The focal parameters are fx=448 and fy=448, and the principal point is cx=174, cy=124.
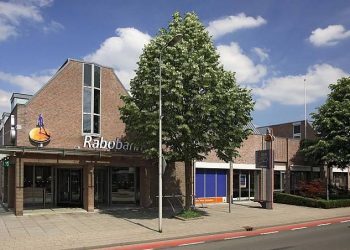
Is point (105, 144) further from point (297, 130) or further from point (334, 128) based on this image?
point (297, 130)

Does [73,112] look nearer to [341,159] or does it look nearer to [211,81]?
[211,81]

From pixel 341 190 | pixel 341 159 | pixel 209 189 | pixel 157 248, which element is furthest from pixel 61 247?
pixel 341 190

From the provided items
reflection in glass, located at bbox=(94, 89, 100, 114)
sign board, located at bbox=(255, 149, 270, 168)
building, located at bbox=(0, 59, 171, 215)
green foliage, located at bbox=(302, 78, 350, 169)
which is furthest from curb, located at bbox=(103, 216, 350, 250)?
reflection in glass, located at bbox=(94, 89, 100, 114)

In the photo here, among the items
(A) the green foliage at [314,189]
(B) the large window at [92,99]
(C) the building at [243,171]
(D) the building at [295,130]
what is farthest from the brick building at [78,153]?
(D) the building at [295,130]

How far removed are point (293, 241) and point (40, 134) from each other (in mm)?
14221

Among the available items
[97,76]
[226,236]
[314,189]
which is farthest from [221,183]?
[226,236]

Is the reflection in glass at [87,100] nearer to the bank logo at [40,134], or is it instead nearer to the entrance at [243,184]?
the bank logo at [40,134]

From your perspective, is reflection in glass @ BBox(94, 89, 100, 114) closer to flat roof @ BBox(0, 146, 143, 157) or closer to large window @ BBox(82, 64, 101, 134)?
large window @ BBox(82, 64, 101, 134)

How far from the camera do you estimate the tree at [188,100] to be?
809 inches

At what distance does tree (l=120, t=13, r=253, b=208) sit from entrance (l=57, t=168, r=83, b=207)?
21.5 feet

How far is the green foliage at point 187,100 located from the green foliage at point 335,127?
501 inches

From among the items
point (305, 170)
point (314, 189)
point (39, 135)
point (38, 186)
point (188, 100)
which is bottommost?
point (314, 189)

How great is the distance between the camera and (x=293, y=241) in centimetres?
1591

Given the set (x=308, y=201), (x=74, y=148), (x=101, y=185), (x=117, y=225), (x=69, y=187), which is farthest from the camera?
(x=308, y=201)
